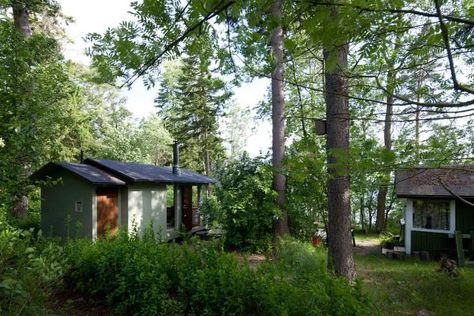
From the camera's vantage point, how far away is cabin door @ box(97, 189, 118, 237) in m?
11.6

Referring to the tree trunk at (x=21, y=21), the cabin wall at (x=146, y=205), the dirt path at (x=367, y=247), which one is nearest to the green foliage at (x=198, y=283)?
the tree trunk at (x=21, y=21)

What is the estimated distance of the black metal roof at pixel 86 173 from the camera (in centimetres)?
1094

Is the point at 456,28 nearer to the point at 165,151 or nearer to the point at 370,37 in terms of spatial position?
the point at 370,37

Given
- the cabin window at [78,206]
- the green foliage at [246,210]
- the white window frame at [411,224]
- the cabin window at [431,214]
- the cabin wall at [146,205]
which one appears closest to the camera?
the green foliage at [246,210]

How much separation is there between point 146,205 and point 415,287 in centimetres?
952

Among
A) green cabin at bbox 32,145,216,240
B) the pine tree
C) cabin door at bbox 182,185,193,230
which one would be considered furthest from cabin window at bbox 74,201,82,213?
the pine tree

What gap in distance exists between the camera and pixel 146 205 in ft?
43.5

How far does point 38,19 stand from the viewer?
48.0 ft

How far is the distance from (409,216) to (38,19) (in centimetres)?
1712

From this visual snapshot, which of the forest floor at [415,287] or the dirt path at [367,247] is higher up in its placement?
the forest floor at [415,287]

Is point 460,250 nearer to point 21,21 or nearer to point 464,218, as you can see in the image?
point 464,218

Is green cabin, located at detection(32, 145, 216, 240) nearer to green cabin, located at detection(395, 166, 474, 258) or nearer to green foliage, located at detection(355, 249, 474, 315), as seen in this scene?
green foliage, located at detection(355, 249, 474, 315)

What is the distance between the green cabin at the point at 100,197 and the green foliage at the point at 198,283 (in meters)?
5.85

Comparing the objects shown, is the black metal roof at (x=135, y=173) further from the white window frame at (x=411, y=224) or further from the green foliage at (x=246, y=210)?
the white window frame at (x=411, y=224)
